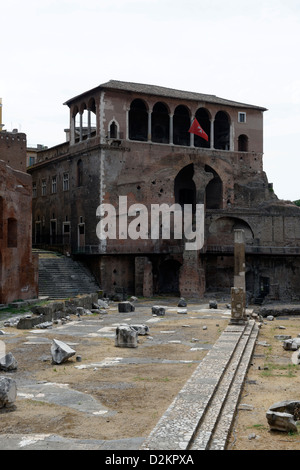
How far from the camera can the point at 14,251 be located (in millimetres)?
26062

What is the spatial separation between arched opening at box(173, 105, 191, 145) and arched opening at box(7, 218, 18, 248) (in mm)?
19260

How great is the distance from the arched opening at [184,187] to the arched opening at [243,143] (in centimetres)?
412

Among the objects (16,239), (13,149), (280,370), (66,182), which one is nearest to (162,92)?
(66,182)

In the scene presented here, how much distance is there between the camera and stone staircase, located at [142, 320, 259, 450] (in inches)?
298

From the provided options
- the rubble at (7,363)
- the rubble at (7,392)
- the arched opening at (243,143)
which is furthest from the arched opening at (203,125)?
the rubble at (7,392)

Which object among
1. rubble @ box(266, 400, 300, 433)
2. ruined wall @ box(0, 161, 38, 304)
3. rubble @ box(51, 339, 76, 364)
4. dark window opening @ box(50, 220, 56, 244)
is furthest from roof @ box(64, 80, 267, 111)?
rubble @ box(266, 400, 300, 433)

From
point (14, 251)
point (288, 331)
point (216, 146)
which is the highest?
point (216, 146)

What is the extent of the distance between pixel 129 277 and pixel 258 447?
28655mm

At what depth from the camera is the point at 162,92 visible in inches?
1548

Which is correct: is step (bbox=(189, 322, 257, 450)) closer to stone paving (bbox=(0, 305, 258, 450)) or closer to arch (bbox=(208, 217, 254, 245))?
stone paving (bbox=(0, 305, 258, 450))

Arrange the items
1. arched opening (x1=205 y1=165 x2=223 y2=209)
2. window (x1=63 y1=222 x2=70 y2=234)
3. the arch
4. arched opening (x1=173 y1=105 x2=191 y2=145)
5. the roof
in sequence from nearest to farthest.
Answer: the roof → the arch → arched opening (x1=205 y1=165 x2=223 y2=209) → window (x1=63 y1=222 x2=70 y2=234) → arched opening (x1=173 y1=105 x2=191 y2=145)

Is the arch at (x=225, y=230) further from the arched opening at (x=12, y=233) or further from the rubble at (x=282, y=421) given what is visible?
the rubble at (x=282, y=421)
